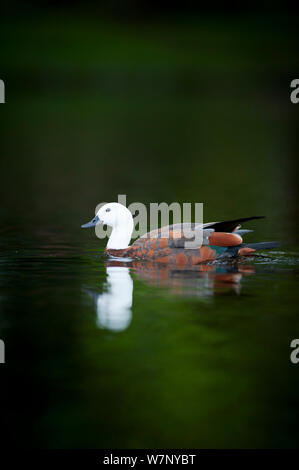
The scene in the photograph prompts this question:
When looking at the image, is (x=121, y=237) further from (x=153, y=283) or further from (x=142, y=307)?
(x=142, y=307)

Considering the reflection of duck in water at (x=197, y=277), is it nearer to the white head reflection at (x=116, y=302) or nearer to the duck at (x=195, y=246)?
the duck at (x=195, y=246)

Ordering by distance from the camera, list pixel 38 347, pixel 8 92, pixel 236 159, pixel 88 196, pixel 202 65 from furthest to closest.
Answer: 1. pixel 202 65
2. pixel 8 92
3. pixel 236 159
4. pixel 88 196
5. pixel 38 347

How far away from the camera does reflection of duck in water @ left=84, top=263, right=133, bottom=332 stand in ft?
31.1

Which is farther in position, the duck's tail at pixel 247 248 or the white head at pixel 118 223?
the white head at pixel 118 223

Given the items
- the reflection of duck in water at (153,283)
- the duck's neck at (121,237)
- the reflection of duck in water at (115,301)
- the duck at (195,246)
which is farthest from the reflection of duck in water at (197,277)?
the duck's neck at (121,237)

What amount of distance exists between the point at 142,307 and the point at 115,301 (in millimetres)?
401

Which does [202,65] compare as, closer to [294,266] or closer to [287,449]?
[294,266]

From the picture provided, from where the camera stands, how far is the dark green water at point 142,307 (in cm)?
725

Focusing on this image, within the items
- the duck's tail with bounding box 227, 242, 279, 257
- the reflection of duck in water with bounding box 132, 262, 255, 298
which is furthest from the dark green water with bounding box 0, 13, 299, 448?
the duck's tail with bounding box 227, 242, 279, 257

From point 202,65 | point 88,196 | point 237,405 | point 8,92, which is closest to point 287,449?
point 237,405

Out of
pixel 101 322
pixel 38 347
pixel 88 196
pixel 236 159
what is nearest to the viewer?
pixel 38 347

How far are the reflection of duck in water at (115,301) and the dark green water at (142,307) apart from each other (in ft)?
0.11

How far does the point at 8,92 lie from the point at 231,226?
53.1m

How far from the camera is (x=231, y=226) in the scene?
1222 centimetres
